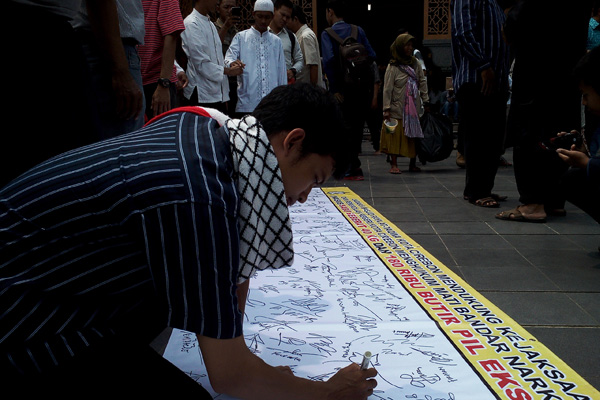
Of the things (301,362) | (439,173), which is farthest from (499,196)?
(301,362)

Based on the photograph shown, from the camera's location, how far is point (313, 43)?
192 inches

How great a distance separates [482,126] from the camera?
346 centimetres

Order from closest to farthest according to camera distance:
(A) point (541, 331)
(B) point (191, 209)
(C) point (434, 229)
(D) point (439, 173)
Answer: (B) point (191, 209) < (A) point (541, 331) < (C) point (434, 229) < (D) point (439, 173)

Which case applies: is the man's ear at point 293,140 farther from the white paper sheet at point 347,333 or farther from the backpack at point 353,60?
the backpack at point 353,60

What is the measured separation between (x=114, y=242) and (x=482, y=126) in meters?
3.10

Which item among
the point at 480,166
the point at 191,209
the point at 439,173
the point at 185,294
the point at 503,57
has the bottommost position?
the point at 439,173

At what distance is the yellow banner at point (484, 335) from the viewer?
4.10 ft

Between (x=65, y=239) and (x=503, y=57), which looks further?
(x=503, y=57)

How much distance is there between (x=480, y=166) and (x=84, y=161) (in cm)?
318

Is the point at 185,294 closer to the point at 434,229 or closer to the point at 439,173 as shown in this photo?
the point at 434,229

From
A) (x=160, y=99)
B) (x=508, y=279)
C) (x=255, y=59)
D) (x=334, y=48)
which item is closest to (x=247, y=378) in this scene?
(x=508, y=279)

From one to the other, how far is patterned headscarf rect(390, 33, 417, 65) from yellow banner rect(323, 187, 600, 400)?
9.80 ft

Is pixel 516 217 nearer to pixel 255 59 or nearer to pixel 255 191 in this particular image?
pixel 255 59

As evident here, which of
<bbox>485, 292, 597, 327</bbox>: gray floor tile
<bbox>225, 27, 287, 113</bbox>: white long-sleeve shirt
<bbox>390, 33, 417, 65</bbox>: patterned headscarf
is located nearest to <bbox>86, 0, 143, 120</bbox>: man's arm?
<bbox>485, 292, 597, 327</bbox>: gray floor tile
